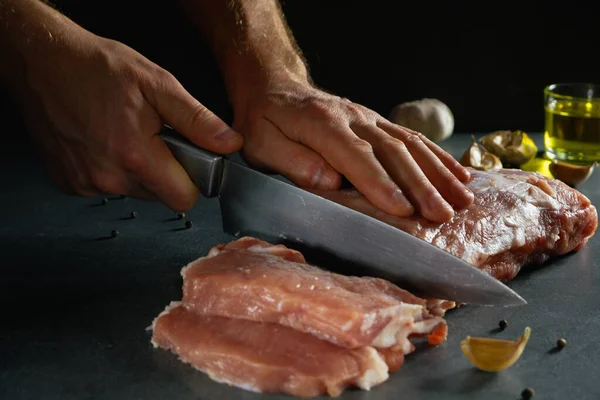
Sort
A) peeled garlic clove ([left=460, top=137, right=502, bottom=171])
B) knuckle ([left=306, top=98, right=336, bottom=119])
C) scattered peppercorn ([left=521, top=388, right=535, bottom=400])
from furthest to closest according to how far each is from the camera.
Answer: peeled garlic clove ([left=460, top=137, right=502, bottom=171])
knuckle ([left=306, top=98, right=336, bottom=119])
scattered peppercorn ([left=521, top=388, right=535, bottom=400])

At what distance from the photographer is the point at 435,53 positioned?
14.2ft

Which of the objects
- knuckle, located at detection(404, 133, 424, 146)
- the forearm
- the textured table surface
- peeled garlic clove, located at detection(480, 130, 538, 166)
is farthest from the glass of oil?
knuckle, located at detection(404, 133, 424, 146)

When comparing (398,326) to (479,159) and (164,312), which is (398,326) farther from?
(479,159)

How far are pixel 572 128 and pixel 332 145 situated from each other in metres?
1.52

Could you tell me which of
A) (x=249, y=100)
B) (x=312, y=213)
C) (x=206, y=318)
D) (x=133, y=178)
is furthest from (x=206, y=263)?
(x=249, y=100)

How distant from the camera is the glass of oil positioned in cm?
368

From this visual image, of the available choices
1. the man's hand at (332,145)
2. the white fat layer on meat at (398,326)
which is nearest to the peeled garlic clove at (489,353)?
the white fat layer on meat at (398,326)

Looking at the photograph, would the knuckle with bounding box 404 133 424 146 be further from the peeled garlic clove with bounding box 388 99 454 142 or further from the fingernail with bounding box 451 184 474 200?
the peeled garlic clove with bounding box 388 99 454 142

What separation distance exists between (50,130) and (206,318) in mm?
1016

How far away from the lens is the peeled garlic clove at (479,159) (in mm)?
3561

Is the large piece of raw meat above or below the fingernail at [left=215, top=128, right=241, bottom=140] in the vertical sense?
below

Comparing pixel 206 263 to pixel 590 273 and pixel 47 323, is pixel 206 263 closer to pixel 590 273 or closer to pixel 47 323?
pixel 47 323

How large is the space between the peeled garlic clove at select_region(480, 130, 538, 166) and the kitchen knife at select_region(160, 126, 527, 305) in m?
1.52

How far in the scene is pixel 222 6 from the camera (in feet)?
11.6
